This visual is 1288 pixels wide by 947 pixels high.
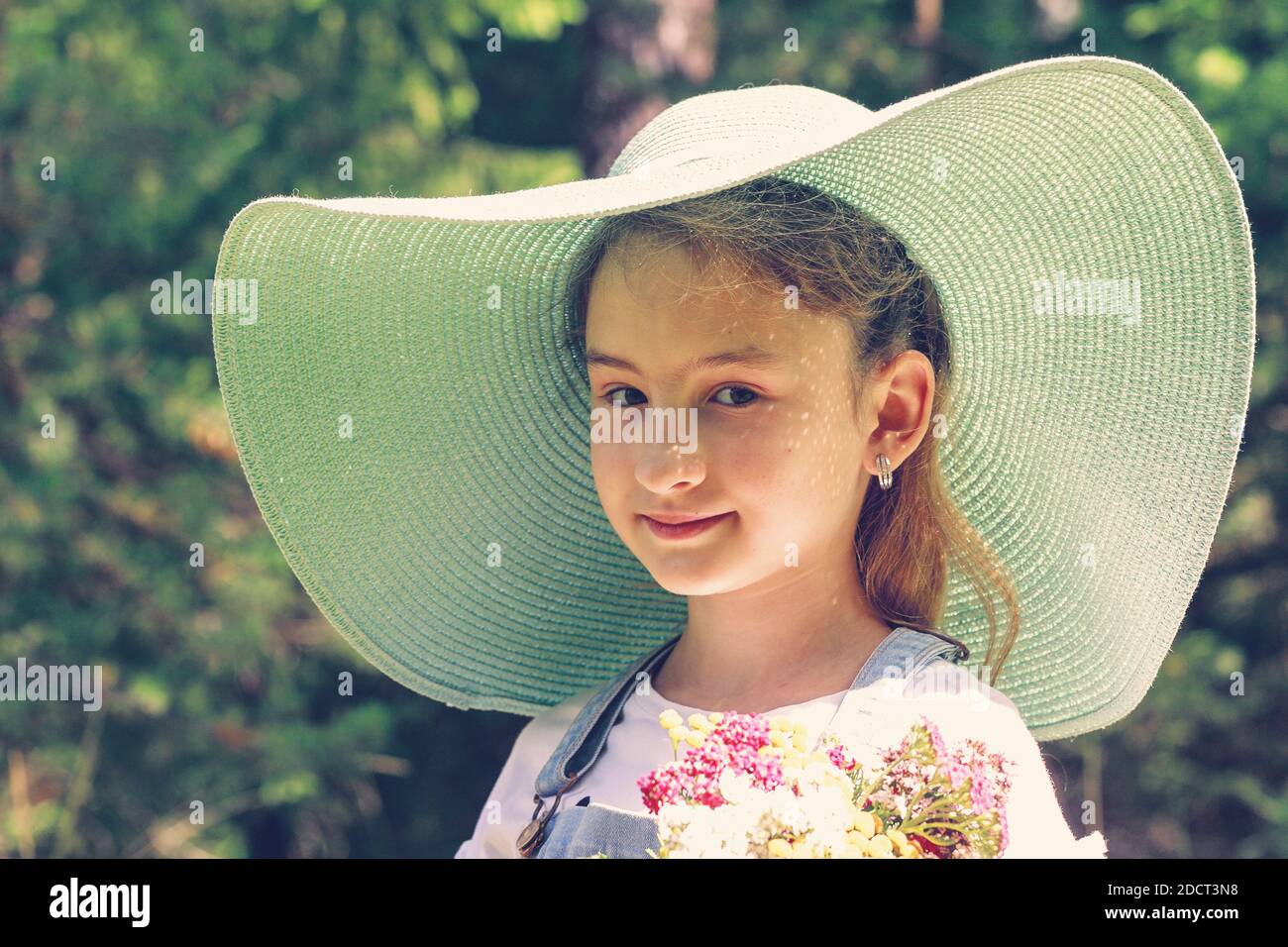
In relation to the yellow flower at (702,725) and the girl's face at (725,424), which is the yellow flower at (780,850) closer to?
the yellow flower at (702,725)

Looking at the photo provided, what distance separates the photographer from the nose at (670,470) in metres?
1.55

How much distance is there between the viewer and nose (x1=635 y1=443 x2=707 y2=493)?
5.08 feet

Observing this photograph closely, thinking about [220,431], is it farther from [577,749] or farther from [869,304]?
[869,304]

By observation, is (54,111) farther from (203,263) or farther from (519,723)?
(519,723)

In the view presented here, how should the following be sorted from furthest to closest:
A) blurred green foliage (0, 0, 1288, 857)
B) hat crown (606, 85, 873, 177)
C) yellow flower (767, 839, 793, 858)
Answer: blurred green foliage (0, 0, 1288, 857)
hat crown (606, 85, 873, 177)
yellow flower (767, 839, 793, 858)

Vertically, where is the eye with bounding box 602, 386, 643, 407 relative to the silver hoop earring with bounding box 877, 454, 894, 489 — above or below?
above

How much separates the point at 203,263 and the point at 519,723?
5.62 ft

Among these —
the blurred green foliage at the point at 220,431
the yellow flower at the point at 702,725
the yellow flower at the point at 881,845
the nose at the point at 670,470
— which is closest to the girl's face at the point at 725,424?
the nose at the point at 670,470

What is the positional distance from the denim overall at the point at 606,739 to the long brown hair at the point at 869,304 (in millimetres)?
113

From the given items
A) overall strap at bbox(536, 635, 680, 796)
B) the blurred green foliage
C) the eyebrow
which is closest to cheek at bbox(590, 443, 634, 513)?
the eyebrow

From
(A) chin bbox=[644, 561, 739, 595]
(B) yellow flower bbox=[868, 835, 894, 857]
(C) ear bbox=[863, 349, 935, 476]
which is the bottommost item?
(B) yellow flower bbox=[868, 835, 894, 857]

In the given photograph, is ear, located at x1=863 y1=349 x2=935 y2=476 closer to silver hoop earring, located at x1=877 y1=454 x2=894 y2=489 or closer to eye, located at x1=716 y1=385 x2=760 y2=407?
silver hoop earring, located at x1=877 y1=454 x2=894 y2=489

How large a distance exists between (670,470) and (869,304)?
30 cm

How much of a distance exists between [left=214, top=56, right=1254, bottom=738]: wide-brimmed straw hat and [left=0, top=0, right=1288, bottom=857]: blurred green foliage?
2.56 metres
